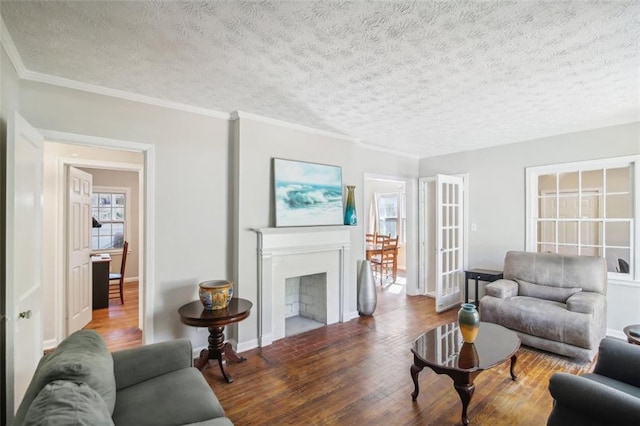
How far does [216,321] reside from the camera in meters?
2.59

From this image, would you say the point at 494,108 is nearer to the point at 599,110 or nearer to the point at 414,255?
the point at 599,110

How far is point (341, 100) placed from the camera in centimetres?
291

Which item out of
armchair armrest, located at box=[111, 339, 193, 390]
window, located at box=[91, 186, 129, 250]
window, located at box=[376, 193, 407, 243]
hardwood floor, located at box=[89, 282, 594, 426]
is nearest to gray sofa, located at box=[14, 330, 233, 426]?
armchair armrest, located at box=[111, 339, 193, 390]

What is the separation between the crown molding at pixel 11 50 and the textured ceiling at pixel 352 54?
0.10 ft

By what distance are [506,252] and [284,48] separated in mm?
Answer: 4178

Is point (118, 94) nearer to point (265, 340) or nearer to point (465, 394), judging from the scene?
point (265, 340)

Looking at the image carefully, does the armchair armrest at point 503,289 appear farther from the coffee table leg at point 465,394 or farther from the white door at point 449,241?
the coffee table leg at point 465,394

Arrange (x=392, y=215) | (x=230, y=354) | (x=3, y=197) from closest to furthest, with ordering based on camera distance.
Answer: (x=3, y=197) < (x=230, y=354) < (x=392, y=215)

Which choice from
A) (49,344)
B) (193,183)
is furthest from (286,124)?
(49,344)

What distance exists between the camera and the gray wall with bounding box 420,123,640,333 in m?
3.62

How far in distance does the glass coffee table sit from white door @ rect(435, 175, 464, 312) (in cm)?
179

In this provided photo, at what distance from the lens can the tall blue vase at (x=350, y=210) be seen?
4.20 metres

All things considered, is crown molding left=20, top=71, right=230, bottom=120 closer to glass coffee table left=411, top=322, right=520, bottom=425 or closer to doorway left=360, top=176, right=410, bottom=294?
glass coffee table left=411, top=322, right=520, bottom=425

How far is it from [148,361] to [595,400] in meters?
2.39
